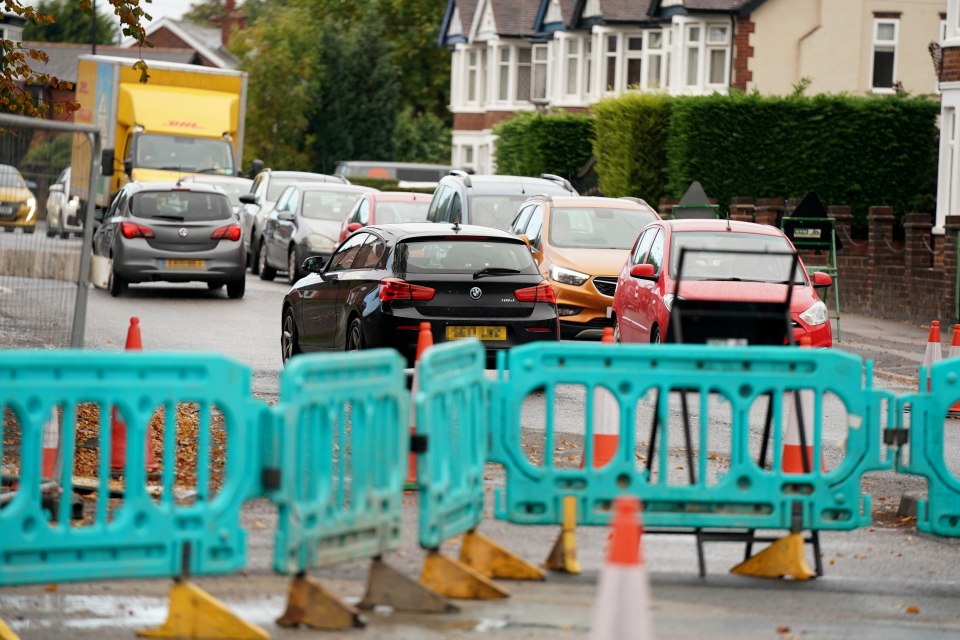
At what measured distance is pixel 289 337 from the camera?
1784 cm

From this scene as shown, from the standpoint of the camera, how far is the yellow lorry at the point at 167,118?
35.2 m

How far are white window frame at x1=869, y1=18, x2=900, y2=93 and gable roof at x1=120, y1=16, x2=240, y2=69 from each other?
5756cm

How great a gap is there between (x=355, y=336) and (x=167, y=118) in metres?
21.2

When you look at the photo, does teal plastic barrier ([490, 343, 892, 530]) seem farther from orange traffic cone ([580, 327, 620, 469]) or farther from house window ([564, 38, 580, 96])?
house window ([564, 38, 580, 96])

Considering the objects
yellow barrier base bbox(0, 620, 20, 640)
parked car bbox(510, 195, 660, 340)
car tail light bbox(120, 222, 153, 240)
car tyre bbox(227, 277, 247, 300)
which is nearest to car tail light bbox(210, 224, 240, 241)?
car tyre bbox(227, 277, 247, 300)

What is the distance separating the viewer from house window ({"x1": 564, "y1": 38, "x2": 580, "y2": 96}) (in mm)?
60281

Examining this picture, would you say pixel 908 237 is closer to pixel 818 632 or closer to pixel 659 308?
pixel 659 308

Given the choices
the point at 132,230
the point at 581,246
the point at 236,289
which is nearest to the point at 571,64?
the point at 236,289

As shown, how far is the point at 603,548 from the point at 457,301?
5.96 m

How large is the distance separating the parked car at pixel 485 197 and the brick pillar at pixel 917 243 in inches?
261

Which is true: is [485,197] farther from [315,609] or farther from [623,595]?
[623,595]

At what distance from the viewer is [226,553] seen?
7094 mm

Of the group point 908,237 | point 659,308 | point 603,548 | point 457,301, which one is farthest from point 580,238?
point 603,548

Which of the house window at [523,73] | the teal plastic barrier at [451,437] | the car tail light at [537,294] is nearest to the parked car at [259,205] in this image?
the car tail light at [537,294]
